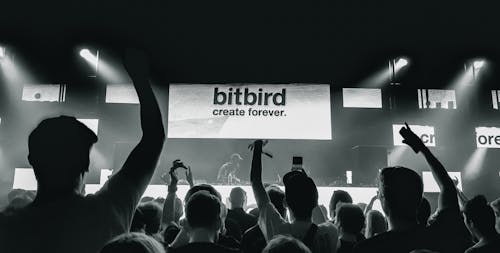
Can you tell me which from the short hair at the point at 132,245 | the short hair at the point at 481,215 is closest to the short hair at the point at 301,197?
the short hair at the point at 481,215

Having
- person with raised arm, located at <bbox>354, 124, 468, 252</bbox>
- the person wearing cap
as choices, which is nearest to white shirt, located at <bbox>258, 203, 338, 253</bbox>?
the person wearing cap

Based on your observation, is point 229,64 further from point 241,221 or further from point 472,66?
point 241,221

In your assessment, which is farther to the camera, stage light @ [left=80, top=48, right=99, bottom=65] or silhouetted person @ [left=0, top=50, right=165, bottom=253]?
stage light @ [left=80, top=48, right=99, bottom=65]

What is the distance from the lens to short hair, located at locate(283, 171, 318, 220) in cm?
220

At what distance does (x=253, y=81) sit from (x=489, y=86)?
513 cm

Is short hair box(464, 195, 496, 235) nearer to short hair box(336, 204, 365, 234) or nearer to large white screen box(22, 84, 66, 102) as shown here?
short hair box(336, 204, 365, 234)

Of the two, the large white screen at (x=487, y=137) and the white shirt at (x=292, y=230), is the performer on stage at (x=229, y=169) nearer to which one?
the large white screen at (x=487, y=137)

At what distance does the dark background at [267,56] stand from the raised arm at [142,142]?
522cm

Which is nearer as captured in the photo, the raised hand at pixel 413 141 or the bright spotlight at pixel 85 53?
the raised hand at pixel 413 141

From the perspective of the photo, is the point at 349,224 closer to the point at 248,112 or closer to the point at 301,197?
the point at 301,197

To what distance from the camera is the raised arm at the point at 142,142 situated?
4.37ft

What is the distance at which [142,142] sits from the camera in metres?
1.36

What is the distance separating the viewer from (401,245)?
1785 mm

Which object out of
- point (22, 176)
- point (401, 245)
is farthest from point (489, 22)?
point (22, 176)
